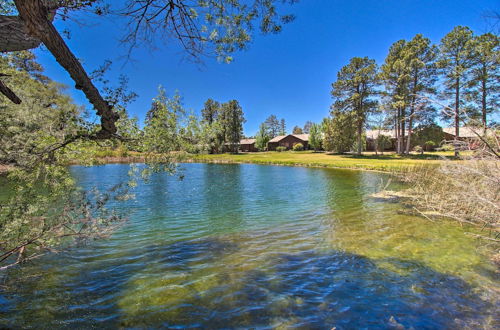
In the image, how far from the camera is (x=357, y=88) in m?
53.5

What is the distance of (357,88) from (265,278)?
179 ft

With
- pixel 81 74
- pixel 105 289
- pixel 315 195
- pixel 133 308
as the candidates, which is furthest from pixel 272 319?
pixel 315 195

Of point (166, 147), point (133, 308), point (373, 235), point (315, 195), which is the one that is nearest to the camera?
point (133, 308)

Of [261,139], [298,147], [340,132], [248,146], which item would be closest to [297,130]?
[248,146]

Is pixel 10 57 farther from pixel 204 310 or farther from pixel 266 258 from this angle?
pixel 266 258

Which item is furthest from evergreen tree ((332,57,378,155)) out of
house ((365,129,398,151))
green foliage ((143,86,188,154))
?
green foliage ((143,86,188,154))

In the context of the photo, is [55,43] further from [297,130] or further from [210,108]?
[297,130]

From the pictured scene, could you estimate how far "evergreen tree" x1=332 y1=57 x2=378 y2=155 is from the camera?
2015 inches

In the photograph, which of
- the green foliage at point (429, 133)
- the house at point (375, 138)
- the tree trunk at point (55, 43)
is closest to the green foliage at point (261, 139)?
the house at point (375, 138)

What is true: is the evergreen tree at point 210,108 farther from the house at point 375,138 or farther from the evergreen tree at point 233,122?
the house at point 375,138

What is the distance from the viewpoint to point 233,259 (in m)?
8.12

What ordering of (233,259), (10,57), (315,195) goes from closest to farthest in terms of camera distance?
(10,57) → (233,259) → (315,195)

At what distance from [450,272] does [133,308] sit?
26.1 ft

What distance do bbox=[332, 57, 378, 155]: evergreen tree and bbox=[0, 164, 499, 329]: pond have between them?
44.6 m
